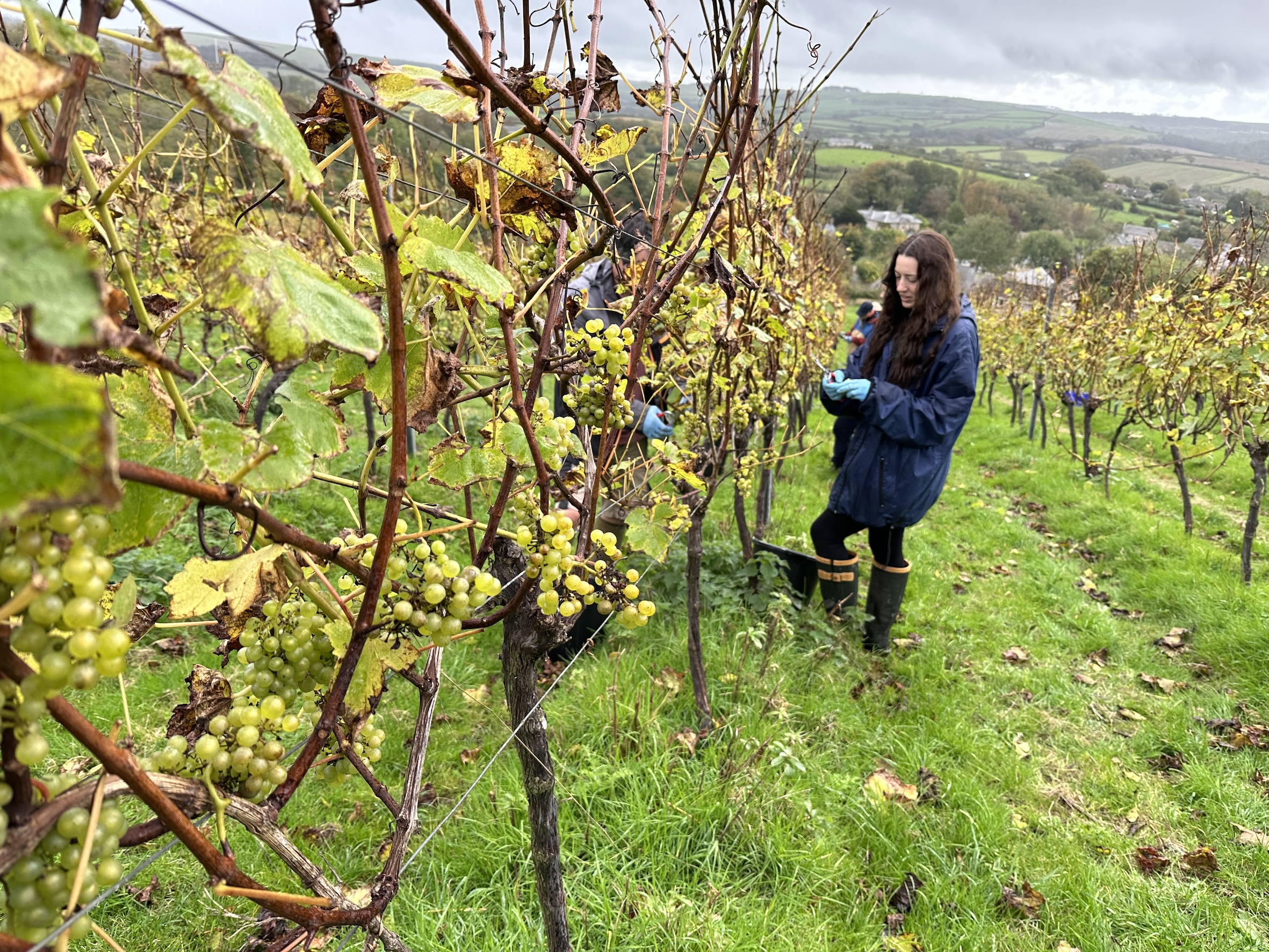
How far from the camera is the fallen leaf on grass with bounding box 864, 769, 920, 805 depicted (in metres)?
3.02

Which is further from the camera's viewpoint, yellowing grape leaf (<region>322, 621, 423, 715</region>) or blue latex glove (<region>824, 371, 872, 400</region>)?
blue latex glove (<region>824, 371, 872, 400</region>)

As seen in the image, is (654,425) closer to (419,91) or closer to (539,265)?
(539,265)

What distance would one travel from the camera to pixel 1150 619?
5035 mm

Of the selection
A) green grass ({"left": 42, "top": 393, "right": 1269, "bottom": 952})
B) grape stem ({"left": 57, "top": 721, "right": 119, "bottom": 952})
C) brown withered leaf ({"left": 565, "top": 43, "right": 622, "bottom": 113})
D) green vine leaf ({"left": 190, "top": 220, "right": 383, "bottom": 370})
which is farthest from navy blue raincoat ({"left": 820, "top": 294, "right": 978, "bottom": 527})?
grape stem ({"left": 57, "top": 721, "right": 119, "bottom": 952})

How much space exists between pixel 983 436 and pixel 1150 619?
21.4ft

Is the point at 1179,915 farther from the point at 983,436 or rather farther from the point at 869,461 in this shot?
the point at 983,436

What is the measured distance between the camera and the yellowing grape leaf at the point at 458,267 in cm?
82

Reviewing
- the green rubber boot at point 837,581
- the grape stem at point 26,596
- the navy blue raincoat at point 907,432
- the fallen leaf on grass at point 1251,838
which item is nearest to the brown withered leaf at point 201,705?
the grape stem at point 26,596

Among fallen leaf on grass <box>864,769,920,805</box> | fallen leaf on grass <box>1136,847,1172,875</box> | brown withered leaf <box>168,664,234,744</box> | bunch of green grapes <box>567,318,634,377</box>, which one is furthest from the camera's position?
fallen leaf on grass <box>864,769,920,805</box>

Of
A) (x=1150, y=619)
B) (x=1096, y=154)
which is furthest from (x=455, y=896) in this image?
(x=1096, y=154)

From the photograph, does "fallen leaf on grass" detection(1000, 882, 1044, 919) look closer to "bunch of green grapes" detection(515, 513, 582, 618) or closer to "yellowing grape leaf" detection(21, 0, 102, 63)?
"bunch of green grapes" detection(515, 513, 582, 618)

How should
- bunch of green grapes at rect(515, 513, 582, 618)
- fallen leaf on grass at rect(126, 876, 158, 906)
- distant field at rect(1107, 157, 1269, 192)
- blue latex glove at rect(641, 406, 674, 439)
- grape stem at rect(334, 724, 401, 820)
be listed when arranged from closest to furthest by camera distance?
grape stem at rect(334, 724, 401, 820)
bunch of green grapes at rect(515, 513, 582, 618)
fallen leaf on grass at rect(126, 876, 158, 906)
blue latex glove at rect(641, 406, 674, 439)
distant field at rect(1107, 157, 1269, 192)

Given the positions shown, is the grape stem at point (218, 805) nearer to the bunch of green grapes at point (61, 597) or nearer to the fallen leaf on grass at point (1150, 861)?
the bunch of green grapes at point (61, 597)

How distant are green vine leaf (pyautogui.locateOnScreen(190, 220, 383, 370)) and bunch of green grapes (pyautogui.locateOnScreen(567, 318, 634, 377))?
2.05ft
